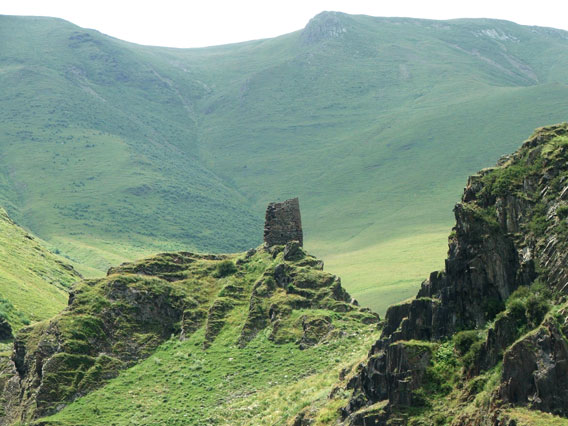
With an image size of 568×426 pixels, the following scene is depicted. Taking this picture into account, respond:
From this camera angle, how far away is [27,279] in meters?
137

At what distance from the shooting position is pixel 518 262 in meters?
43.7

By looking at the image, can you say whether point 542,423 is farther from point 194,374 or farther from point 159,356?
point 159,356

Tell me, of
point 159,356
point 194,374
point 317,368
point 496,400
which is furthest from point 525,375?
point 159,356

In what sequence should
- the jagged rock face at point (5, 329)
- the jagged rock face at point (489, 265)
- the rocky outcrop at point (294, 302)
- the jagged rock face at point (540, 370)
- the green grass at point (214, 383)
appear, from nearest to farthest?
the jagged rock face at point (540, 370), the jagged rock face at point (489, 265), the green grass at point (214, 383), the rocky outcrop at point (294, 302), the jagged rock face at point (5, 329)

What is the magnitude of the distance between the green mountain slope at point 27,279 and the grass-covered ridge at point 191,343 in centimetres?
3230

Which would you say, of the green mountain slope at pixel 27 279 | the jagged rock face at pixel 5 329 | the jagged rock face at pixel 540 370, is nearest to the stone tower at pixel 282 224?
the jagged rock face at pixel 5 329

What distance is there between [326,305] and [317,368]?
9641 millimetres

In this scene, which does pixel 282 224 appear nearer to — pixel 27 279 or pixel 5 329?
pixel 5 329

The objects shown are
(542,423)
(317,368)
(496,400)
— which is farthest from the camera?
(317,368)

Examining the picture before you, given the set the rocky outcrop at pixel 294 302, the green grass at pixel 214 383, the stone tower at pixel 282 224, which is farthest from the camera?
the stone tower at pixel 282 224

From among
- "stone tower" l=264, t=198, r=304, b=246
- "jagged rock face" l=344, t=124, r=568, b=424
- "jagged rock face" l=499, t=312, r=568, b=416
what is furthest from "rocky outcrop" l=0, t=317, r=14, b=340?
"jagged rock face" l=499, t=312, r=568, b=416

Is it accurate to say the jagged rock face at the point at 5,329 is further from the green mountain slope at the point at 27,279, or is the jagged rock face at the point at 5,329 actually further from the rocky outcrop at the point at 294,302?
the rocky outcrop at the point at 294,302

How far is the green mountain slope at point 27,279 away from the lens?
118625 millimetres

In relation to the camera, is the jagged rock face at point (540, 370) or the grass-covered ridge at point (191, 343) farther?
the grass-covered ridge at point (191, 343)
